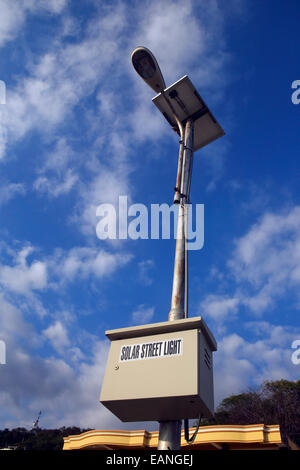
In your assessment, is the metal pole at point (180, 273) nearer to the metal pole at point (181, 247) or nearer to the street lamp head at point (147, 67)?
the metal pole at point (181, 247)

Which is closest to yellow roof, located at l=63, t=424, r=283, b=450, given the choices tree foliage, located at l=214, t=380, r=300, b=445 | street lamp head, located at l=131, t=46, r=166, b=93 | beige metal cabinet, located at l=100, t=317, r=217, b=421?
beige metal cabinet, located at l=100, t=317, r=217, b=421

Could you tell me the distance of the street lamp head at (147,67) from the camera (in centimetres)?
550

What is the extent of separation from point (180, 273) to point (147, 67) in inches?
144

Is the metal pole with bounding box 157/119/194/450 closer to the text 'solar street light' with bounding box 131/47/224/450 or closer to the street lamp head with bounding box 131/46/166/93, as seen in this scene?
the text 'solar street light' with bounding box 131/47/224/450

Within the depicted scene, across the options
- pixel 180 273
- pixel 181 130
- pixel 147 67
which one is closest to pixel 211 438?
pixel 180 273

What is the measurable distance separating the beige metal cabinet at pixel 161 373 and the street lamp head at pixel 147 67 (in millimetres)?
4290

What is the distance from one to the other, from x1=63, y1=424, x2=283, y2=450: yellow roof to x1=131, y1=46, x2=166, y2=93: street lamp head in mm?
13831

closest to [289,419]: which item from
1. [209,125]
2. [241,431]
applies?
[241,431]

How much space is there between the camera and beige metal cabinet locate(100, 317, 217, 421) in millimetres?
3199

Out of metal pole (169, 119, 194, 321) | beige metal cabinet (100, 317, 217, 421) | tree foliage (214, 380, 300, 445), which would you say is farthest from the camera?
tree foliage (214, 380, 300, 445)

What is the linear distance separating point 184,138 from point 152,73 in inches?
48.2

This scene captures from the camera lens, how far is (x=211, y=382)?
12.0ft

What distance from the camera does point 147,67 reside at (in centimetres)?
565

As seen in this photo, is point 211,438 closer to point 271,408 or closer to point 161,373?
point 161,373
